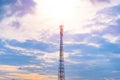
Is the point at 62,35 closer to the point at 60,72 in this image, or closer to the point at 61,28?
the point at 61,28

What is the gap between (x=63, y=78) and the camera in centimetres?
11338

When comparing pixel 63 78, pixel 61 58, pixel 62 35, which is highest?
pixel 62 35

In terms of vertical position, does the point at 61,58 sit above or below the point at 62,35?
below

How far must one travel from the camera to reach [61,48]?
12019cm

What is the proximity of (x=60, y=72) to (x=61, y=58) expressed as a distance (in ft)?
22.8

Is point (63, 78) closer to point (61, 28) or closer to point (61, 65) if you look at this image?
point (61, 65)

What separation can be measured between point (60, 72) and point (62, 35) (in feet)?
51.6

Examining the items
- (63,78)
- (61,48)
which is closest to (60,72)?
(63,78)

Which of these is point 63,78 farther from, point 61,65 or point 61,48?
point 61,48

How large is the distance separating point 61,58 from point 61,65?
14.1 feet

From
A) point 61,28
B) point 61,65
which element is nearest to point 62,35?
point 61,28

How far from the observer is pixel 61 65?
115500mm

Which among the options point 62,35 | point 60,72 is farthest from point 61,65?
point 62,35

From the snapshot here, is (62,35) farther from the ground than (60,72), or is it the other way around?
(62,35)
